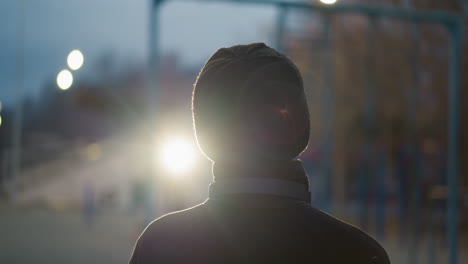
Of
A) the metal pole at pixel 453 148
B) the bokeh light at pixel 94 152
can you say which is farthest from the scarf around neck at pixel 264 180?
the bokeh light at pixel 94 152

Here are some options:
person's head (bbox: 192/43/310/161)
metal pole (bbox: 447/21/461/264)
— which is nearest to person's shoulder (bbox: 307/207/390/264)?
person's head (bbox: 192/43/310/161)

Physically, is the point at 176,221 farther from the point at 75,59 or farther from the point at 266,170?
the point at 75,59

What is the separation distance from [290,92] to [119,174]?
24964 mm

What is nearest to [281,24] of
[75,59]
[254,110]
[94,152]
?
[75,59]

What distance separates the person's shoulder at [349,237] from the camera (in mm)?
1295

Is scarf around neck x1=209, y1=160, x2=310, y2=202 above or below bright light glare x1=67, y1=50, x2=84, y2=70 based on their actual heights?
below

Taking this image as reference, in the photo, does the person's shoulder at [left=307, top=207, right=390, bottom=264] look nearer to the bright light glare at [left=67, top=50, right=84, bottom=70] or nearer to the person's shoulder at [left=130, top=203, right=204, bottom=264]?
the person's shoulder at [left=130, top=203, right=204, bottom=264]

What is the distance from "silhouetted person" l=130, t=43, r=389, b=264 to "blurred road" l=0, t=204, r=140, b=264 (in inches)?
285

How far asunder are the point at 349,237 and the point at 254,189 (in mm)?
203

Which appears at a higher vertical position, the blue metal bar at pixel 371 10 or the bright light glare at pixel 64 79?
the blue metal bar at pixel 371 10

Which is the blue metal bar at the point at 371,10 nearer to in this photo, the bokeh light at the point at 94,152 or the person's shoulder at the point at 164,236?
the person's shoulder at the point at 164,236

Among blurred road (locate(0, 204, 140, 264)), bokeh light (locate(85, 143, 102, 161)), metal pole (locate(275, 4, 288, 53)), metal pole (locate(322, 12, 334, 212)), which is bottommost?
bokeh light (locate(85, 143, 102, 161))

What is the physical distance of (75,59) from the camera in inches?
182

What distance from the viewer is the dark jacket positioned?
4.16ft
